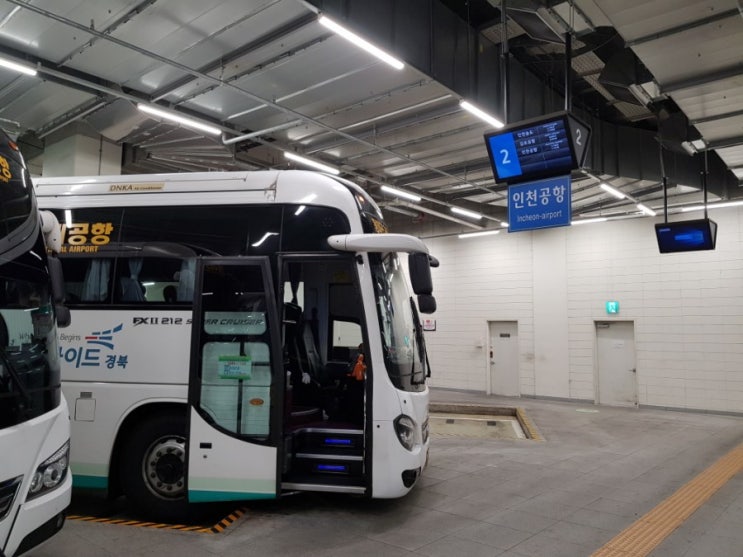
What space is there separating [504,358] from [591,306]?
286cm

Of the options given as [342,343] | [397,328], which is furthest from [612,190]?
[397,328]

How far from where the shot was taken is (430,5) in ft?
21.6

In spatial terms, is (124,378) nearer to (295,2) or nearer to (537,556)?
(537,556)

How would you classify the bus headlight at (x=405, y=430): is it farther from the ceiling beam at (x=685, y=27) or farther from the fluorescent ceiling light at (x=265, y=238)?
the ceiling beam at (x=685, y=27)

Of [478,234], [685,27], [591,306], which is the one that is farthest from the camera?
[478,234]

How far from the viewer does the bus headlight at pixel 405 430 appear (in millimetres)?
4332

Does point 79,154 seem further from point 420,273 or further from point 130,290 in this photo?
point 420,273

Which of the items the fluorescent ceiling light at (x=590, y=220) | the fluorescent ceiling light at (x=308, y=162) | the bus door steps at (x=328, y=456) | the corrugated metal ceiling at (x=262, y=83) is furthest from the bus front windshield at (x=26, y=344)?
the fluorescent ceiling light at (x=590, y=220)

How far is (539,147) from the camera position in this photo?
6.44 m

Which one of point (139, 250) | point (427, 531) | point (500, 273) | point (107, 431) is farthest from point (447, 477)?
point (500, 273)

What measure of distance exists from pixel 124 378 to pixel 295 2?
413cm

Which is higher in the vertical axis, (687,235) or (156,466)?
(687,235)

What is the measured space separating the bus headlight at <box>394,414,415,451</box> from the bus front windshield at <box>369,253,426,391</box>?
27 centimetres

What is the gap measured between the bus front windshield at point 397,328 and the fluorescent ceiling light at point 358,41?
243 centimetres
